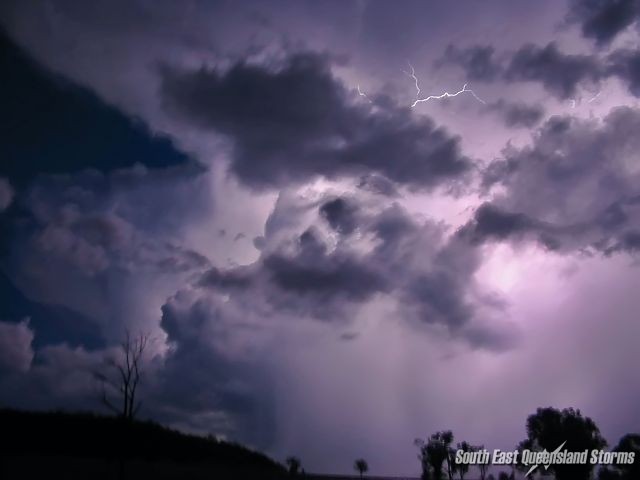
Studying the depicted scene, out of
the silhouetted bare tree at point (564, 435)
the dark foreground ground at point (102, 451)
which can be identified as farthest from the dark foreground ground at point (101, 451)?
the silhouetted bare tree at point (564, 435)

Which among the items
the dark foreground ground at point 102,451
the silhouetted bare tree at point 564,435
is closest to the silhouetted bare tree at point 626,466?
the silhouetted bare tree at point 564,435

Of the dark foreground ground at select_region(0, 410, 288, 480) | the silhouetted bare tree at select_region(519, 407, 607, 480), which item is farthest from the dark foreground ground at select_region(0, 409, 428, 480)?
the silhouetted bare tree at select_region(519, 407, 607, 480)

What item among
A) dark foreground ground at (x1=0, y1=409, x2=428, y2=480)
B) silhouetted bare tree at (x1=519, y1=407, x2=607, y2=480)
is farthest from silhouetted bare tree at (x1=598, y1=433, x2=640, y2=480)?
dark foreground ground at (x1=0, y1=409, x2=428, y2=480)

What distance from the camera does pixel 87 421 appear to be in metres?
47.8

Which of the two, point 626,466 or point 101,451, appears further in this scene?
point 626,466

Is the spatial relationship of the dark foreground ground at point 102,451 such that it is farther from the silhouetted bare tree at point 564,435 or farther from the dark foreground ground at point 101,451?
the silhouetted bare tree at point 564,435

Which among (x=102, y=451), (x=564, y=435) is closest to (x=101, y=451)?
(x=102, y=451)

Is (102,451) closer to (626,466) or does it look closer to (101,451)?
(101,451)

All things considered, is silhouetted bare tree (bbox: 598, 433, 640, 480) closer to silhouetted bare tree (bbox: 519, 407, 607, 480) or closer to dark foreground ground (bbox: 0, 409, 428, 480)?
silhouetted bare tree (bbox: 519, 407, 607, 480)

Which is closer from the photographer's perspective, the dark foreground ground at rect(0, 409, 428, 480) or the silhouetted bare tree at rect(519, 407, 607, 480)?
the dark foreground ground at rect(0, 409, 428, 480)

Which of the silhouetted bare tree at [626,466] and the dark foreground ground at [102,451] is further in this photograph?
the silhouetted bare tree at [626,466]

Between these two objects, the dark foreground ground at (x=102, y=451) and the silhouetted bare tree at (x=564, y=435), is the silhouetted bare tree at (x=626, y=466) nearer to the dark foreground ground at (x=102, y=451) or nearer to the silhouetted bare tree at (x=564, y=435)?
the silhouetted bare tree at (x=564, y=435)

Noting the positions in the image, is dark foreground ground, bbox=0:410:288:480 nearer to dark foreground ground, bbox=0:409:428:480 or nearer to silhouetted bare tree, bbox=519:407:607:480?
dark foreground ground, bbox=0:409:428:480

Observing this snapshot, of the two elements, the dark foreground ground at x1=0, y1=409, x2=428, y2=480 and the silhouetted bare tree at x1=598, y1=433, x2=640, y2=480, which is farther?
the silhouetted bare tree at x1=598, y1=433, x2=640, y2=480
